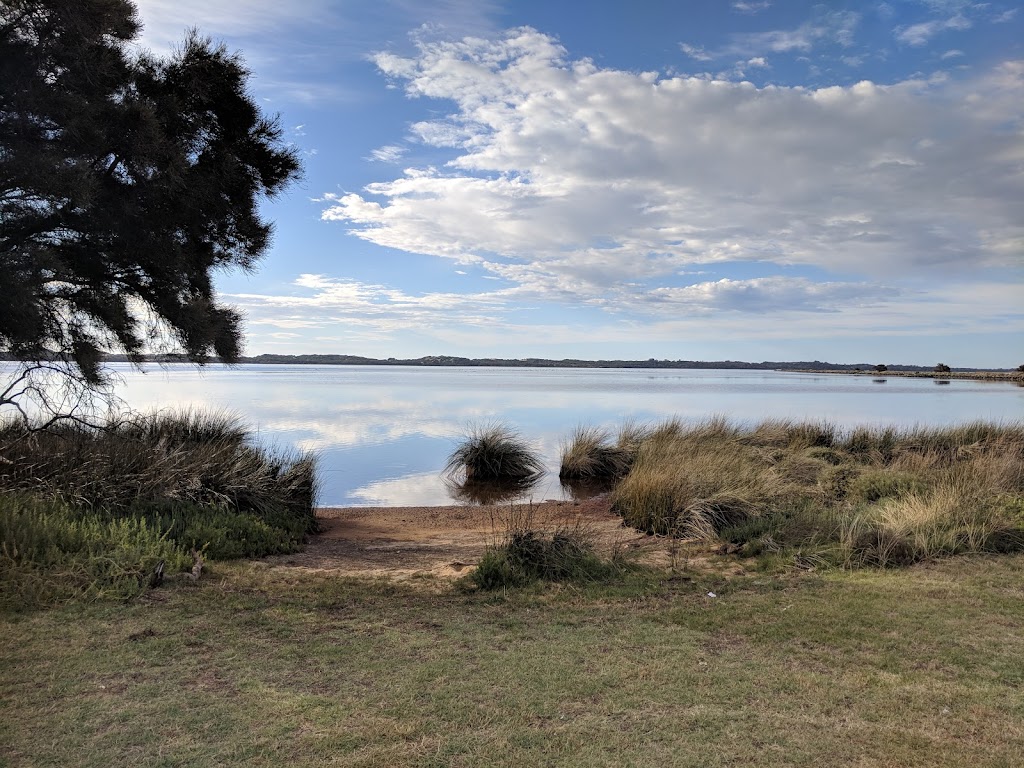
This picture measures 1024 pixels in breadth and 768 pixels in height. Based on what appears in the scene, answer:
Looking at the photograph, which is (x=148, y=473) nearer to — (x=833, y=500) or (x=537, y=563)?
(x=537, y=563)

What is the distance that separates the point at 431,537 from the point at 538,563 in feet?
14.0

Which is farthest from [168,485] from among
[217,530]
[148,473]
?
[217,530]

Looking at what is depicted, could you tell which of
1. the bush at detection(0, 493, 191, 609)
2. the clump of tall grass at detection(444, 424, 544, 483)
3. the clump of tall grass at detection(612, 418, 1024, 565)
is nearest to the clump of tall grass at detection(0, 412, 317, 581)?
the bush at detection(0, 493, 191, 609)

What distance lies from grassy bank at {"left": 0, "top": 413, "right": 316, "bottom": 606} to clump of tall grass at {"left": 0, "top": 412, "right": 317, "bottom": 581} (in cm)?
2

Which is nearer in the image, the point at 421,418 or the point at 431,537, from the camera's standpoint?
the point at 431,537

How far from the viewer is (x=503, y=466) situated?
19.8m

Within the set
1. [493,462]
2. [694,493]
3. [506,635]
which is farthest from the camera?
[493,462]

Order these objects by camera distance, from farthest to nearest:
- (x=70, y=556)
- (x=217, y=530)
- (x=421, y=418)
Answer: (x=421, y=418)
(x=217, y=530)
(x=70, y=556)

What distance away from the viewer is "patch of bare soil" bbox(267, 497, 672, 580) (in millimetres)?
8531

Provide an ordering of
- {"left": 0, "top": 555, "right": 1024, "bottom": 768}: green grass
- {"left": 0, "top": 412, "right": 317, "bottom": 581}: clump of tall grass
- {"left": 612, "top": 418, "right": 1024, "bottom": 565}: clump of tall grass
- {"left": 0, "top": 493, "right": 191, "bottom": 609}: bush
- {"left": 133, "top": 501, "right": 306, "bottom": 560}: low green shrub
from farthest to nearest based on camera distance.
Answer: {"left": 612, "top": 418, "right": 1024, "bottom": 565}: clump of tall grass → {"left": 0, "top": 412, "right": 317, "bottom": 581}: clump of tall grass → {"left": 133, "top": 501, "right": 306, "bottom": 560}: low green shrub → {"left": 0, "top": 493, "right": 191, "bottom": 609}: bush → {"left": 0, "top": 555, "right": 1024, "bottom": 768}: green grass

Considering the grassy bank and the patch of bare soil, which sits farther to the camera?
the patch of bare soil

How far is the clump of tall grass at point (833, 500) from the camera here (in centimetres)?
877

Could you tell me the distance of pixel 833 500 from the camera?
12.3 m

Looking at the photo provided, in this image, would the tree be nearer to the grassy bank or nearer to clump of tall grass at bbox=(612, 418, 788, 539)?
the grassy bank
